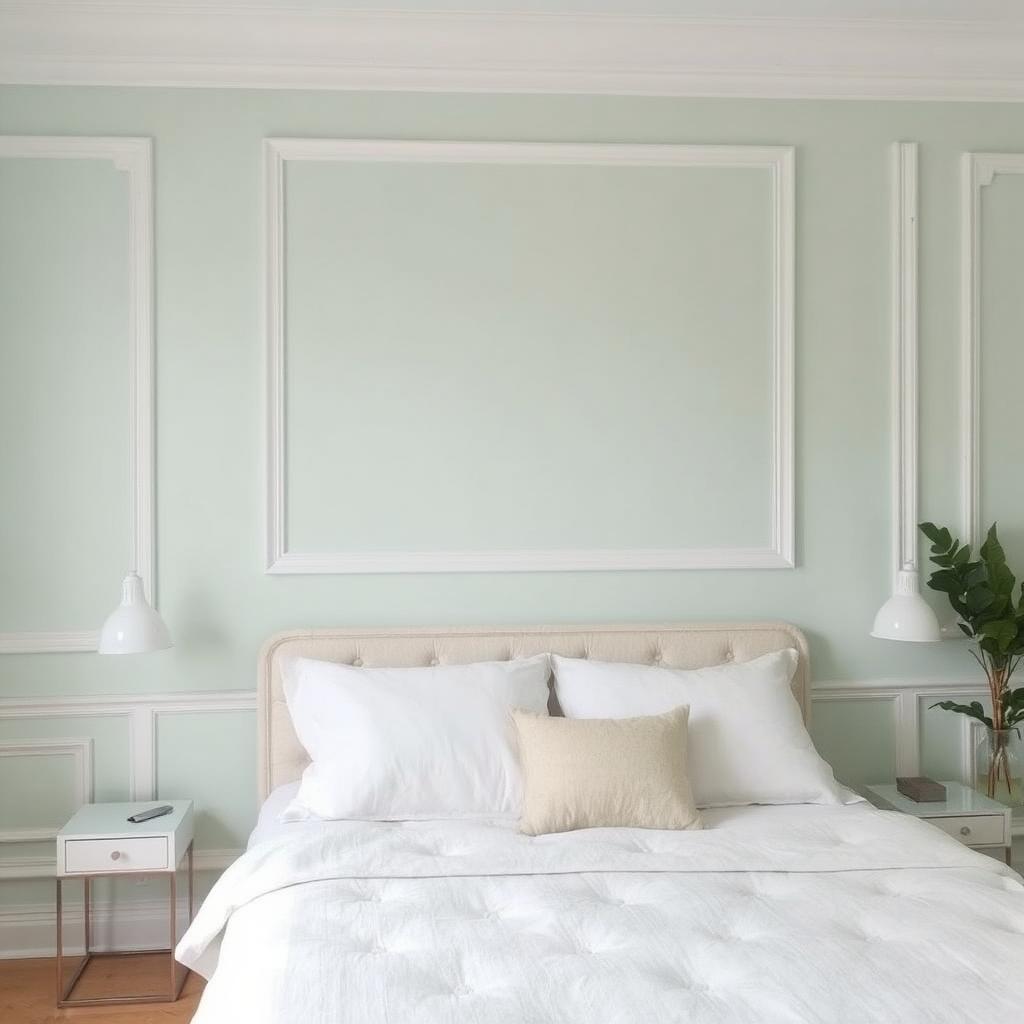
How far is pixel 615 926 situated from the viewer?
193cm

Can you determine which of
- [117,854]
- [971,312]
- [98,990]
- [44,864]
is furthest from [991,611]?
[44,864]

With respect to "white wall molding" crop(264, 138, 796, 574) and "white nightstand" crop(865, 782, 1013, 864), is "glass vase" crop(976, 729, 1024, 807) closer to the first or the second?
"white nightstand" crop(865, 782, 1013, 864)

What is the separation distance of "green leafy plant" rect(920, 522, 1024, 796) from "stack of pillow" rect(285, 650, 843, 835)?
0.63m

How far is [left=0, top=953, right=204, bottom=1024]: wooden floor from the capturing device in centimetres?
279

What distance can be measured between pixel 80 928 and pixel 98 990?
264mm

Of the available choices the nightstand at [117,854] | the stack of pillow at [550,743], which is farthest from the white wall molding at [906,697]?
the nightstand at [117,854]

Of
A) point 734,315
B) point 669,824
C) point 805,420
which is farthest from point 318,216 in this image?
point 669,824

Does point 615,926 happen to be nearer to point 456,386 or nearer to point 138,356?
point 456,386

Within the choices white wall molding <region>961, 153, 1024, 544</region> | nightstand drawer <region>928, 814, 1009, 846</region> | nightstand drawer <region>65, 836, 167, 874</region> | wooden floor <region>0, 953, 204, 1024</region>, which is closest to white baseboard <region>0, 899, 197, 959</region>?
wooden floor <region>0, 953, 204, 1024</region>

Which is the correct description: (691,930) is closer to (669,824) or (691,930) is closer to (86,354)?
(669,824)

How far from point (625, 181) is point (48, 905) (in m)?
2.82

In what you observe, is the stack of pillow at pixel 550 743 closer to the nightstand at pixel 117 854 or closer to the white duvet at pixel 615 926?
the white duvet at pixel 615 926

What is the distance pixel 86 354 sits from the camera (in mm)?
3102

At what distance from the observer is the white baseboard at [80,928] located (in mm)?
3115
